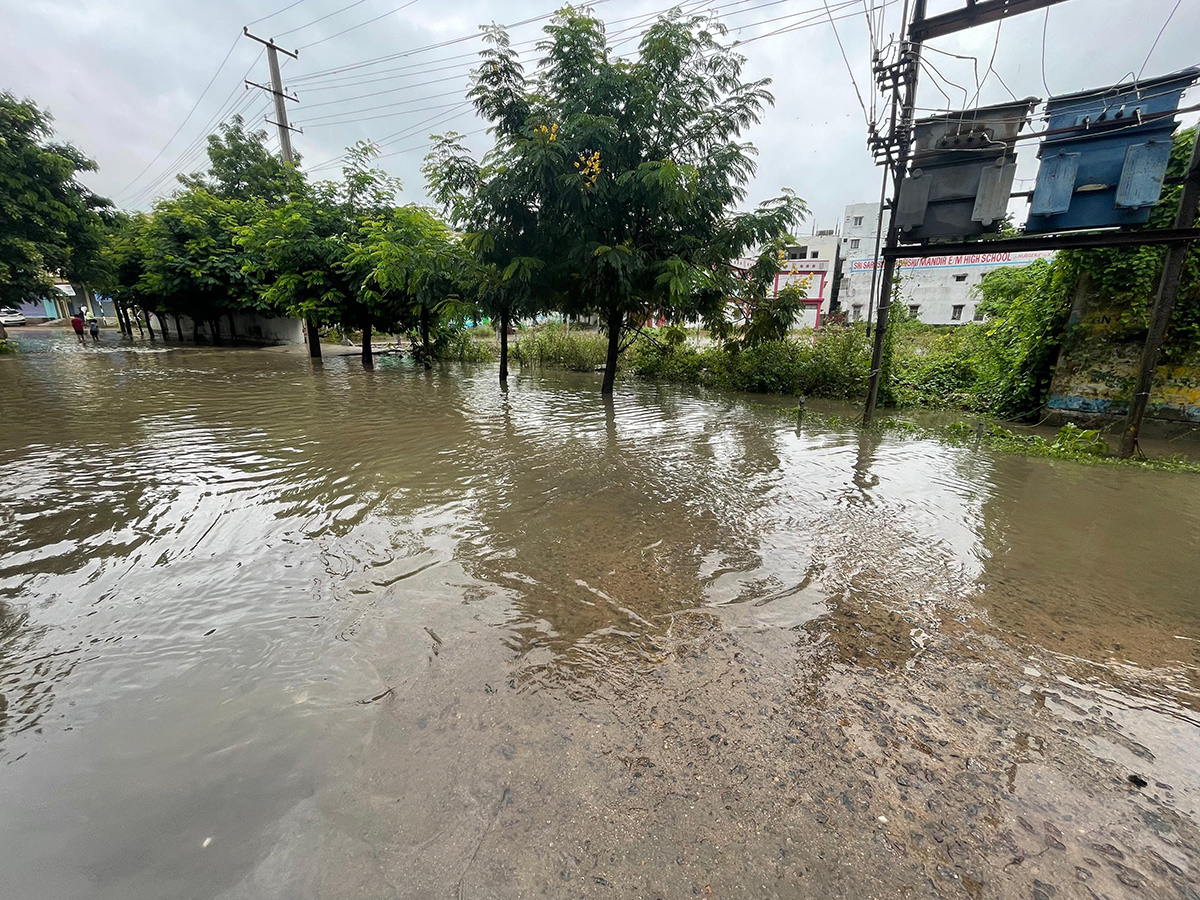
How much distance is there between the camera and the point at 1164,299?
6.32 metres

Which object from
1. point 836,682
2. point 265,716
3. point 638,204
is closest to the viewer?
point 265,716

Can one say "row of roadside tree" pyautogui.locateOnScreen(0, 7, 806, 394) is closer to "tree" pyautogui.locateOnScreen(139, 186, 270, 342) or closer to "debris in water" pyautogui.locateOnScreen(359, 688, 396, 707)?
"debris in water" pyautogui.locateOnScreen(359, 688, 396, 707)

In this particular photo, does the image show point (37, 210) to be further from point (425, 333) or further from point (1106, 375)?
point (1106, 375)

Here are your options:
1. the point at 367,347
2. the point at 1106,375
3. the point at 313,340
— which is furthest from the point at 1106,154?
the point at 313,340

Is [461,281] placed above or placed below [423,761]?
above

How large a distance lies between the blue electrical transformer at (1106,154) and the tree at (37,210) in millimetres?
25320

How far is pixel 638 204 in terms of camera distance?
919 cm

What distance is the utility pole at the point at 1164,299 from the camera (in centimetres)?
605

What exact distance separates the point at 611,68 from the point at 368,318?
448 inches

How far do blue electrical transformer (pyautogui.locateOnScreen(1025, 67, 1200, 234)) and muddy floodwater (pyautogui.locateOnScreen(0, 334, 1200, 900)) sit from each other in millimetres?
3634

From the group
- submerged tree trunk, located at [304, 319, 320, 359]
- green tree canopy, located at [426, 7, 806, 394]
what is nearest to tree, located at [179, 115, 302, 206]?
submerged tree trunk, located at [304, 319, 320, 359]

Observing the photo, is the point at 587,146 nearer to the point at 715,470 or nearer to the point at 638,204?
the point at 638,204

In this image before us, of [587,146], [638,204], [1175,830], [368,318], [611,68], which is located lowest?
[1175,830]

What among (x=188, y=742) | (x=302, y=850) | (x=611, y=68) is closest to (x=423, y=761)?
(x=302, y=850)
